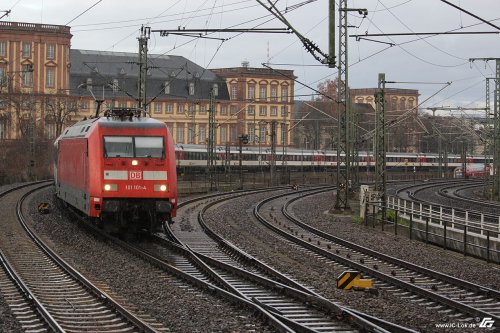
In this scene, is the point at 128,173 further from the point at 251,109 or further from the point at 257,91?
the point at 257,91

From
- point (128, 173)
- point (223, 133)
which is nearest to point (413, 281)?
point (128, 173)

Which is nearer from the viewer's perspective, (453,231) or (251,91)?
(453,231)

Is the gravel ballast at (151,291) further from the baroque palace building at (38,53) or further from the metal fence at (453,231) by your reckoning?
the baroque palace building at (38,53)

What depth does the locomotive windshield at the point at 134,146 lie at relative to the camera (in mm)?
19609

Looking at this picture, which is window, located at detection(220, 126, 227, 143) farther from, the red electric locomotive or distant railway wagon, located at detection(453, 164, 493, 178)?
the red electric locomotive

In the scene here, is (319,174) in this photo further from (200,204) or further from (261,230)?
(261,230)

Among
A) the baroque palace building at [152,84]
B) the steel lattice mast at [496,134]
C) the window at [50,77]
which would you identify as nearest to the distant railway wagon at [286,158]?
the baroque palace building at [152,84]

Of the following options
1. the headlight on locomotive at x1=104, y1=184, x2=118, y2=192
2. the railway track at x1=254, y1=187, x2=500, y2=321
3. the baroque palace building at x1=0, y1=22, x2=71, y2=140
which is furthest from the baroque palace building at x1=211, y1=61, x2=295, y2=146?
the headlight on locomotive at x1=104, y1=184, x2=118, y2=192

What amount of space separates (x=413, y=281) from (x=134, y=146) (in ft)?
29.2

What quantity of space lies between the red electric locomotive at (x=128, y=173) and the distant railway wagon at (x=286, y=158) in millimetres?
46576

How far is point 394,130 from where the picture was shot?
102 metres

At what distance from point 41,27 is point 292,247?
79.8 meters

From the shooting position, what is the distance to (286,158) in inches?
3051

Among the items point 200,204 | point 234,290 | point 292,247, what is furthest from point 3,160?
point 234,290
